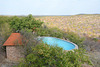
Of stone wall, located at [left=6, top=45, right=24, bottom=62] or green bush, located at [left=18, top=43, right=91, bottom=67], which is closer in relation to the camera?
green bush, located at [left=18, top=43, right=91, bottom=67]

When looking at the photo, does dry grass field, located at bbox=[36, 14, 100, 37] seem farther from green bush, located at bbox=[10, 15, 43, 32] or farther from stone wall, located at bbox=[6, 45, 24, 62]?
stone wall, located at bbox=[6, 45, 24, 62]

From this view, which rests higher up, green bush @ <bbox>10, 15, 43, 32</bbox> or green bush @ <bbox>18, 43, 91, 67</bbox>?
green bush @ <bbox>10, 15, 43, 32</bbox>

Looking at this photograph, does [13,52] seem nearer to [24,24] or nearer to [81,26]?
[24,24]

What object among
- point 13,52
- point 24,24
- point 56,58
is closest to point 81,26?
point 24,24

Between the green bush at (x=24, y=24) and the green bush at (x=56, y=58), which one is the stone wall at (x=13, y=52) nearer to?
the green bush at (x=56, y=58)

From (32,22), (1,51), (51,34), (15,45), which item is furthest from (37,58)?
(51,34)

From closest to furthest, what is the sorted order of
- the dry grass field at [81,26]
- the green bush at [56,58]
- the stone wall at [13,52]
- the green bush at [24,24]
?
the green bush at [56,58] → the stone wall at [13,52] → the green bush at [24,24] → the dry grass field at [81,26]

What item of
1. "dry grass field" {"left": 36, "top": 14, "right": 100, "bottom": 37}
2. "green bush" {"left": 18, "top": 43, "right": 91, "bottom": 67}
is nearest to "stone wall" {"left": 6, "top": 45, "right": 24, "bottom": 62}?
"green bush" {"left": 18, "top": 43, "right": 91, "bottom": 67}

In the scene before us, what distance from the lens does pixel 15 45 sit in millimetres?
7355

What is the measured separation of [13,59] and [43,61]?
4437 millimetres

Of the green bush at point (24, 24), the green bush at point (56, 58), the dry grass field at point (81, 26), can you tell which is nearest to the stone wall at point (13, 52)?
the green bush at point (56, 58)

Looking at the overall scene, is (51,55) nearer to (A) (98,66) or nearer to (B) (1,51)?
(A) (98,66)

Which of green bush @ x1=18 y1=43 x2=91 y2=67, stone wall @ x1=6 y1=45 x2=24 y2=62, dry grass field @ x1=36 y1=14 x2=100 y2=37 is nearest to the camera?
green bush @ x1=18 y1=43 x2=91 y2=67

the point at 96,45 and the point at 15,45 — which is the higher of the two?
the point at 15,45
